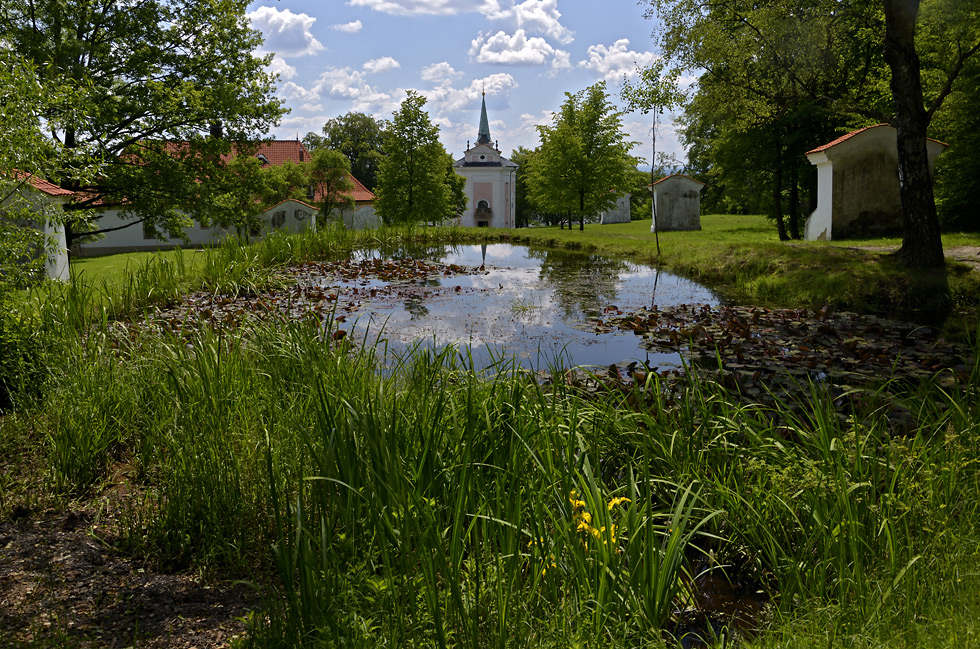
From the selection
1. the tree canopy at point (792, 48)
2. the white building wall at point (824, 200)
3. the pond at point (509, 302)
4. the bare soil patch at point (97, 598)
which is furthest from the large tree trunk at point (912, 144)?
the bare soil patch at point (97, 598)

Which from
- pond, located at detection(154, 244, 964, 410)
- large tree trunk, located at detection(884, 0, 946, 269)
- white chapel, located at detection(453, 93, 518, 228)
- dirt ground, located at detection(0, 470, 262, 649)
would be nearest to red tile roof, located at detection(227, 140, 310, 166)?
white chapel, located at detection(453, 93, 518, 228)

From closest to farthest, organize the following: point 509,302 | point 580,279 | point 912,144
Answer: point 912,144, point 509,302, point 580,279

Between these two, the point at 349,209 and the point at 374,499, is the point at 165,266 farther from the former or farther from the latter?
the point at 349,209

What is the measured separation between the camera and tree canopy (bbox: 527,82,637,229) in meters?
30.1

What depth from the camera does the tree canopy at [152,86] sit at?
17375mm

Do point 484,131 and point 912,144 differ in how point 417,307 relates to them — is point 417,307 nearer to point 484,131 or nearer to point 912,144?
point 912,144

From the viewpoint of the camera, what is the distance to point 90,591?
2697 mm

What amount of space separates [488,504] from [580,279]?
1121 cm

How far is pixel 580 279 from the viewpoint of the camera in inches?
540

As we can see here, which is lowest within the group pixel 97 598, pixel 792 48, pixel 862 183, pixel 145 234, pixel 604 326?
pixel 97 598

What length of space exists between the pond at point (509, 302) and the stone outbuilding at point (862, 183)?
4701 mm

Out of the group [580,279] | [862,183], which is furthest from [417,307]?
[862,183]

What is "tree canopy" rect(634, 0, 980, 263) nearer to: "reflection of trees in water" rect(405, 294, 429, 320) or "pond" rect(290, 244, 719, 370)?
"pond" rect(290, 244, 719, 370)

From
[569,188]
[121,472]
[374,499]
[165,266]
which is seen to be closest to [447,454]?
[374,499]
